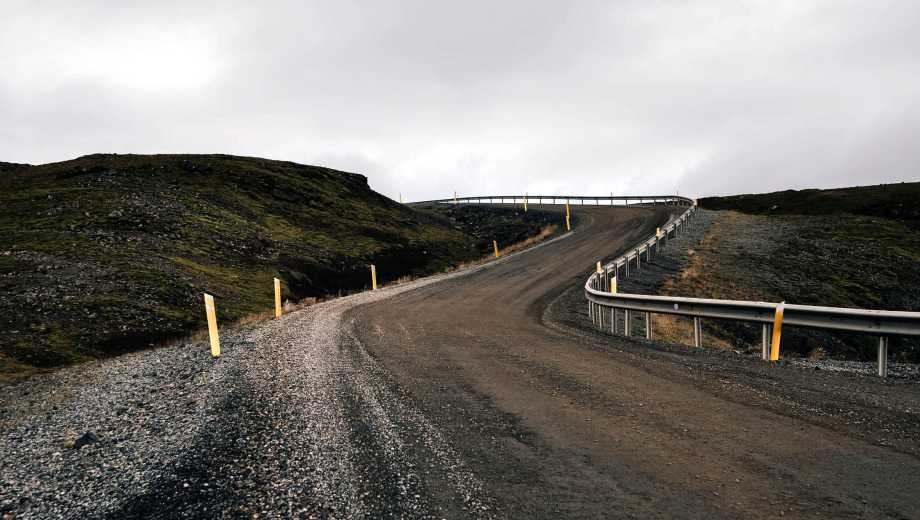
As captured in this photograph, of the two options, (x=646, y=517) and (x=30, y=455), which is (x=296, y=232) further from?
(x=646, y=517)

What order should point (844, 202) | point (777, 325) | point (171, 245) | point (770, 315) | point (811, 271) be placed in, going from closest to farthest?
point (777, 325) → point (770, 315) → point (811, 271) → point (171, 245) → point (844, 202)

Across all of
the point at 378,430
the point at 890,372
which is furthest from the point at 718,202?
the point at 378,430

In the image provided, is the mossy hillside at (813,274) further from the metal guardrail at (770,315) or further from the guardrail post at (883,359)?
the guardrail post at (883,359)

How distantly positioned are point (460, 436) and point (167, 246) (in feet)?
70.8

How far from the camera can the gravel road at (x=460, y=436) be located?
13.1ft

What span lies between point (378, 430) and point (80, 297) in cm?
1487

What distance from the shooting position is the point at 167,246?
2272 cm

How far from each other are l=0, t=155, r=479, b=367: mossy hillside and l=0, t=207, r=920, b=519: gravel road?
521 centimetres

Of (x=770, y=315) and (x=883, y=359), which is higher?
(x=770, y=315)

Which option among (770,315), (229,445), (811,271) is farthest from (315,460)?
(811,271)

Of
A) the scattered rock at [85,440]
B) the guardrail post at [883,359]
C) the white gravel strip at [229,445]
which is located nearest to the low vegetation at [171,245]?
the white gravel strip at [229,445]

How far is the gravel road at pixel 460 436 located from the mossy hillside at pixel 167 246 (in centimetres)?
521

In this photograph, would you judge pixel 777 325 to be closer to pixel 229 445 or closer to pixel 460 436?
pixel 460 436

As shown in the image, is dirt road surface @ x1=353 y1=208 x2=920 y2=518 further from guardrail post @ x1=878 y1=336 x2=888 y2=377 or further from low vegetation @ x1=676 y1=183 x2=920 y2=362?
low vegetation @ x1=676 y1=183 x2=920 y2=362
